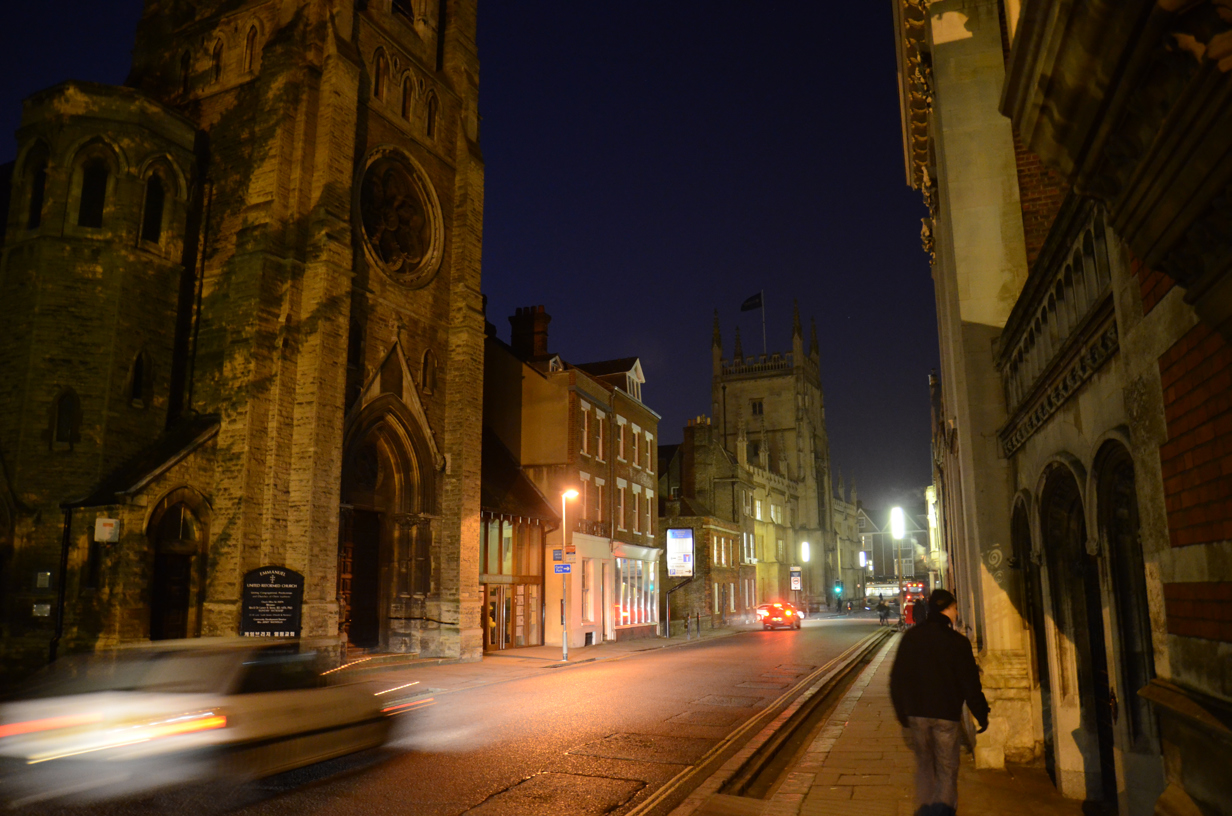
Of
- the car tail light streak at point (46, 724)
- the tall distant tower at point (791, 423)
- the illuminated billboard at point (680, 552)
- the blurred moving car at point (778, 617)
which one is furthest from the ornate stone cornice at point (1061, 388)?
the tall distant tower at point (791, 423)

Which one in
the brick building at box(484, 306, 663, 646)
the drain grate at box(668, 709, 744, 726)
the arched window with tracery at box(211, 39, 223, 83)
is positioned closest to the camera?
the drain grate at box(668, 709, 744, 726)

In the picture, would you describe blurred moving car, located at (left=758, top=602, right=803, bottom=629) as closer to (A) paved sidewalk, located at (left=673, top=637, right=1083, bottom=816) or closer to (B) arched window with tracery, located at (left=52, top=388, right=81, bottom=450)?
(B) arched window with tracery, located at (left=52, top=388, right=81, bottom=450)

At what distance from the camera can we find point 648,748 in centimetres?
1103

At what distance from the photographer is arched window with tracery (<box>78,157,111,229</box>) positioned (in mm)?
21516

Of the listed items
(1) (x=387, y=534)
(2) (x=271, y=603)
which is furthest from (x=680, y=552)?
(2) (x=271, y=603)

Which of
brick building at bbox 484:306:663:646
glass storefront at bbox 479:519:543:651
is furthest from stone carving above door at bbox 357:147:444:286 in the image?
glass storefront at bbox 479:519:543:651

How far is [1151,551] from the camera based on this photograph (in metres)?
4.03

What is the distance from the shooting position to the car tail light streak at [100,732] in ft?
25.3

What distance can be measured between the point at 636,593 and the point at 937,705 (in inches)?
1349

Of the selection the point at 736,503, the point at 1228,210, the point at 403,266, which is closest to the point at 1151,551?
the point at 1228,210

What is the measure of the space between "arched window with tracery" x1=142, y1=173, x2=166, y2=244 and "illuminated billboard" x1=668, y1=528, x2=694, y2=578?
2756 centimetres

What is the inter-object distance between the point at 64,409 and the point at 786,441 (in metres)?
70.5

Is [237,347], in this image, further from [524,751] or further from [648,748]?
[648,748]

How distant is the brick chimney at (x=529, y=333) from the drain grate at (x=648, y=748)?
26.4 metres
